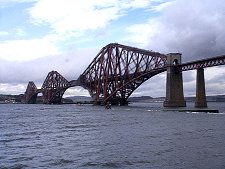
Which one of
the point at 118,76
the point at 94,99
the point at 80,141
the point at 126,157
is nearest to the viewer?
the point at 126,157

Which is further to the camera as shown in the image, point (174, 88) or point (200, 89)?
point (174, 88)

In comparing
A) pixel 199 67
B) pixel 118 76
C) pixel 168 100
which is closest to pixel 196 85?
pixel 199 67

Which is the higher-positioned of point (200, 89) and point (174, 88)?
point (174, 88)

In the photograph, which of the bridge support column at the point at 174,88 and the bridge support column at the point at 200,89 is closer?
the bridge support column at the point at 200,89

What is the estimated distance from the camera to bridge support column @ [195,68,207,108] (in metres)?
105

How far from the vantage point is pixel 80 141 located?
37312 mm

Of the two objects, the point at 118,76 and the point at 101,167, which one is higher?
the point at 118,76

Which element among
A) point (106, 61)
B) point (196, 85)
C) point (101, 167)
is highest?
point (106, 61)

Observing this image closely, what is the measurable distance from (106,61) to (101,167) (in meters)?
155

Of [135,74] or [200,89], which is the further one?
[135,74]

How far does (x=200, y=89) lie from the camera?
343 ft

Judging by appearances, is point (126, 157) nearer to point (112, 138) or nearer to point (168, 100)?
point (112, 138)

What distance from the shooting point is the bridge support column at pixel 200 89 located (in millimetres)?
104625

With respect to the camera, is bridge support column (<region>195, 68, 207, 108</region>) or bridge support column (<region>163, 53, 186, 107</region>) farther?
bridge support column (<region>163, 53, 186, 107</region>)
